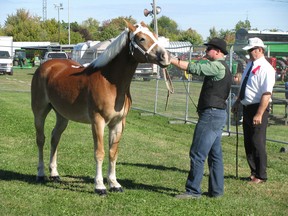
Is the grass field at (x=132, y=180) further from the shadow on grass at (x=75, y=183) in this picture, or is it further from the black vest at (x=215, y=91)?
the black vest at (x=215, y=91)

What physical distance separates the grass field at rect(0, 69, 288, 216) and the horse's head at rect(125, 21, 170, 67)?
1824mm

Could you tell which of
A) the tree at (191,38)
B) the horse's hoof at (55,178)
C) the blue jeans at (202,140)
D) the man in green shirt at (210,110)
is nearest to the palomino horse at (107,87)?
the horse's hoof at (55,178)

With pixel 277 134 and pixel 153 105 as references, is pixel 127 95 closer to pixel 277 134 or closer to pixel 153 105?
pixel 277 134

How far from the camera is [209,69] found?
19.4 feet

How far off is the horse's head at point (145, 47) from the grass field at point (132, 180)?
1.82 metres

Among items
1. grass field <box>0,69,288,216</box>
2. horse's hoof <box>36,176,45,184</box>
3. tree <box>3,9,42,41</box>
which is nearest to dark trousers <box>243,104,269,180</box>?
grass field <box>0,69,288,216</box>

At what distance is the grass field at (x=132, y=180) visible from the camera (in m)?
5.93

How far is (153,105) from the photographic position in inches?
683

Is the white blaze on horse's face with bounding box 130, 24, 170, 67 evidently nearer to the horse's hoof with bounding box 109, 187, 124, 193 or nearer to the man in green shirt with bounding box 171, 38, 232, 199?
the man in green shirt with bounding box 171, 38, 232, 199

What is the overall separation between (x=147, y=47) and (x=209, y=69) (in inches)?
31.9

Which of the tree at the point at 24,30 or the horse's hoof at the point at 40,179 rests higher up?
the tree at the point at 24,30

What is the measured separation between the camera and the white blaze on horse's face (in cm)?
570

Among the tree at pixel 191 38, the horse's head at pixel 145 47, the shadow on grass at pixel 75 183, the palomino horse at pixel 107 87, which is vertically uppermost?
the tree at pixel 191 38

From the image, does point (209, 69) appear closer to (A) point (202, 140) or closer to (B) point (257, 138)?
(A) point (202, 140)
